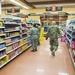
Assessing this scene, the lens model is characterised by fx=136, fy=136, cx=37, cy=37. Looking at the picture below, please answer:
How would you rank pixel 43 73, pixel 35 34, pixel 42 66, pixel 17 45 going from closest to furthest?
pixel 43 73 < pixel 42 66 < pixel 17 45 < pixel 35 34

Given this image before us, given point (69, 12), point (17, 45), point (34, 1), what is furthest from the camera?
point (69, 12)

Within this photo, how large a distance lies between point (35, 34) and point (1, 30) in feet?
11.4

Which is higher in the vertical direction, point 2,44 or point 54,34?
point 54,34

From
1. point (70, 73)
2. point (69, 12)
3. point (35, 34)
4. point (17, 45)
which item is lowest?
point (70, 73)

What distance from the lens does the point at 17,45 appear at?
24.2ft

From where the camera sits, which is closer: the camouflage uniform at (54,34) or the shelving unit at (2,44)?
the shelving unit at (2,44)

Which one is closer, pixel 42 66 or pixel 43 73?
pixel 43 73

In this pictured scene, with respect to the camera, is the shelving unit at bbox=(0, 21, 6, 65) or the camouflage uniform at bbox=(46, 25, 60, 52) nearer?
the shelving unit at bbox=(0, 21, 6, 65)

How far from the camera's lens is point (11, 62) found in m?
6.25

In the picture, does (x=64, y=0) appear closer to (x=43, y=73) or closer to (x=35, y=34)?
(x=35, y=34)

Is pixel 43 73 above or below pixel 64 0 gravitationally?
below

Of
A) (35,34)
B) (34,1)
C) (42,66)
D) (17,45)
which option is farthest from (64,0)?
(42,66)

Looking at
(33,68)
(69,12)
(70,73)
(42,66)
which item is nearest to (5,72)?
(33,68)

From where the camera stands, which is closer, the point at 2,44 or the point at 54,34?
the point at 2,44
